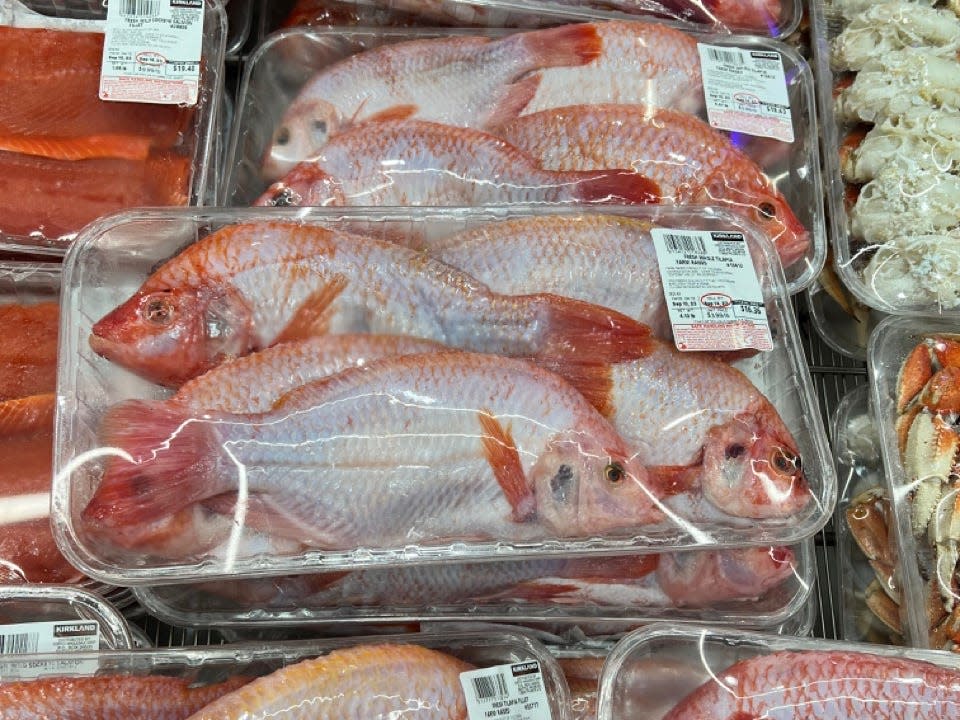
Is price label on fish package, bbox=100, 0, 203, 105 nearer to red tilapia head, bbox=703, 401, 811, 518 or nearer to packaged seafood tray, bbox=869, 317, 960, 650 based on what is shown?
red tilapia head, bbox=703, 401, 811, 518

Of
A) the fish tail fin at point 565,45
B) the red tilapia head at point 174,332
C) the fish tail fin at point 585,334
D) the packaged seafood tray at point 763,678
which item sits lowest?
the packaged seafood tray at point 763,678

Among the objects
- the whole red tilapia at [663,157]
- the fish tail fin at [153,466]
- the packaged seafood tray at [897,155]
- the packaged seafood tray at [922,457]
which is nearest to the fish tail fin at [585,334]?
the whole red tilapia at [663,157]

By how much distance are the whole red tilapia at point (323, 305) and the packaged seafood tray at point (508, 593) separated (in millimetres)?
376

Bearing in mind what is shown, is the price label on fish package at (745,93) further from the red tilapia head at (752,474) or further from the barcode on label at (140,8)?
the barcode on label at (140,8)

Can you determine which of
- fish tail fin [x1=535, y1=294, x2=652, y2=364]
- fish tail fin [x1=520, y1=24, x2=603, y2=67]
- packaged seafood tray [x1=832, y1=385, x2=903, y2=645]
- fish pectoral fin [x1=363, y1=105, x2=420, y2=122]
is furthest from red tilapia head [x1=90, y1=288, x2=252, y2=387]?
packaged seafood tray [x1=832, y1=385, x2=903, y2=645]

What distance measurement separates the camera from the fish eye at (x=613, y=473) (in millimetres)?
1368

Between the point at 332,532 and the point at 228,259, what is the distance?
0.48m

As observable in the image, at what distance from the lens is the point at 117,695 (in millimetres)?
1262

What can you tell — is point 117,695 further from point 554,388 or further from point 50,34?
point 50,34

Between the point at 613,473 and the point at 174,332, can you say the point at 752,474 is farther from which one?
the point at 174,332

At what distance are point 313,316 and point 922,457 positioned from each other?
122 cm

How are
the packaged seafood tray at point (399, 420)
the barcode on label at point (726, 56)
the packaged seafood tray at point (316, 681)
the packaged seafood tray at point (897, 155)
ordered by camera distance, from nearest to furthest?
the packaged seafood tray at point (316, 681) < the packaged seafood tray at point (399, 420) < the packaged seafood tray at point (897, 155) < the barcode on label at point (726, 56)

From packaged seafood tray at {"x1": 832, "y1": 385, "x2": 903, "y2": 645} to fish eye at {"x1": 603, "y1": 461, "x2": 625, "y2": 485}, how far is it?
2.34 ft

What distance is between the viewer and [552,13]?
218 centimetres
